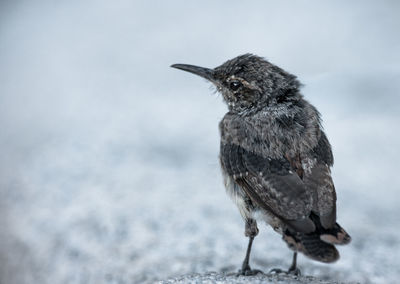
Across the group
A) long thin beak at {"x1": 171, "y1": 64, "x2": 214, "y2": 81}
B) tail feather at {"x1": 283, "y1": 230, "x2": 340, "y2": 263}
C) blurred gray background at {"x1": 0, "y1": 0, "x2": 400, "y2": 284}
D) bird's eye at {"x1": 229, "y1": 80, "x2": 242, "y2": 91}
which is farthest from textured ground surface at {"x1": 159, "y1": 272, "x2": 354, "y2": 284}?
long thin beak at {"x1": 171, "y1": 64, "x2": 214, "y2": 81}

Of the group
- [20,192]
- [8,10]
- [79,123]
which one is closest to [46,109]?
[79,123]

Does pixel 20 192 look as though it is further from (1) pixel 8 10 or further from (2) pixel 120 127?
(1) pixel 8 10

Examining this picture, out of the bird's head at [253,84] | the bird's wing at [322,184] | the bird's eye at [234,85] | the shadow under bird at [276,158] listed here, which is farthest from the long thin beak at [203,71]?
the bird's wing at [322,184]

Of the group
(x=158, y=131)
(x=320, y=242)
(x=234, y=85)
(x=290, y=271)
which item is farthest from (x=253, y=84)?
(x=158, y=131)

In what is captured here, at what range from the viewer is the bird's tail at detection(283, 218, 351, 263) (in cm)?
490

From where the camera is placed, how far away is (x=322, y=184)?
18.1 ft

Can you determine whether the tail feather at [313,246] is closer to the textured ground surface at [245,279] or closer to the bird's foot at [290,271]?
the textured ground surface at [245,279]

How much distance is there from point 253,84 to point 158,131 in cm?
416

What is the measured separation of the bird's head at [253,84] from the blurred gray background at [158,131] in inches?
67.9

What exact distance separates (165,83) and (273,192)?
7.09 m

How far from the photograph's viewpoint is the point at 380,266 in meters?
7.10

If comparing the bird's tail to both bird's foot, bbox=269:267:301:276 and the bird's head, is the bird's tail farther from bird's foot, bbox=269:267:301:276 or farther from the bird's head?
the bird's head

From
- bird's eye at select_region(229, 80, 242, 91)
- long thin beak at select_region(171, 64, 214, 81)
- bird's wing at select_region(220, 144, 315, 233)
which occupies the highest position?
long thin beak at select_region(171, 64, 214, 81)

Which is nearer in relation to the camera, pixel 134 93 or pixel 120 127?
pixel 120 127
